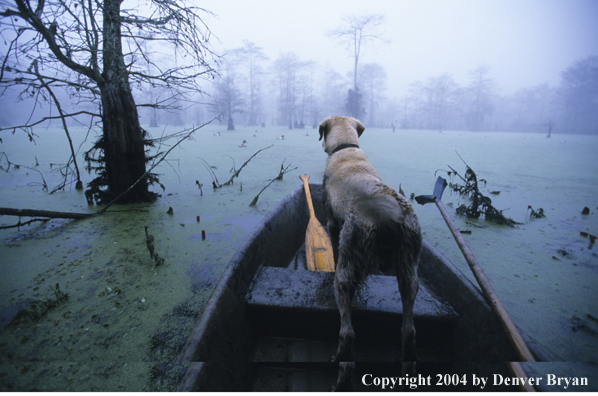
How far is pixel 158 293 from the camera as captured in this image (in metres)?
2.45

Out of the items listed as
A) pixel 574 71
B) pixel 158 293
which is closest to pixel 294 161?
pixel 158 293

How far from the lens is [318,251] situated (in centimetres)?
296

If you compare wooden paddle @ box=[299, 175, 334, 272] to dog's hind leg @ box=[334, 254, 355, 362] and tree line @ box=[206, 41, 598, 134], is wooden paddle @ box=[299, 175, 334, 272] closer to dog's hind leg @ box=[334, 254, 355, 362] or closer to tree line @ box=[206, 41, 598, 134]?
dog's hind leg @ box=[334, 254, 355, 362]

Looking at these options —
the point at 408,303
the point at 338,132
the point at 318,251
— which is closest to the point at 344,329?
the point at 408,303

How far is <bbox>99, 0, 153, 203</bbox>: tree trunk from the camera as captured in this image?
436 centimetres

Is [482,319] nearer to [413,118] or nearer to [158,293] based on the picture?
[158,293]

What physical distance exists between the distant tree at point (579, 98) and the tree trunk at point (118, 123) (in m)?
56.5

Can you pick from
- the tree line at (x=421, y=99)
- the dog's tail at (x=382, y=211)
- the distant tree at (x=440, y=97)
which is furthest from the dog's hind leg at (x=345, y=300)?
the distant tree at (x=440, y=97)

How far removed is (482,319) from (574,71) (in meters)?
58.6

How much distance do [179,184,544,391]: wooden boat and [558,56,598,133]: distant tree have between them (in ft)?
184

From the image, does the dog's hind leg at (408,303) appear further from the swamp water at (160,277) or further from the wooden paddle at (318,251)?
the wooden paddle at (318,251)

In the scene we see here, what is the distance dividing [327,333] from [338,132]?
6.53ft

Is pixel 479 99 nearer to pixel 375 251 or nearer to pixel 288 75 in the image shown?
pixel 288 75

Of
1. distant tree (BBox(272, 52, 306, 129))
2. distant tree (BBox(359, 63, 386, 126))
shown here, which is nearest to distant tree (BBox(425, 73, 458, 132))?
distant tree (BBox(359, 63, 386, 126))
